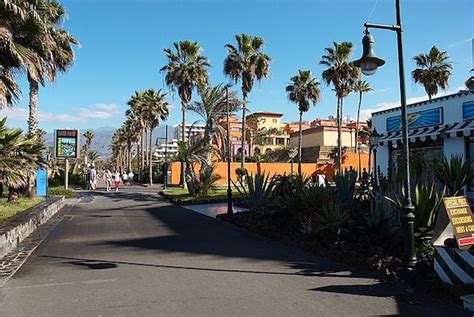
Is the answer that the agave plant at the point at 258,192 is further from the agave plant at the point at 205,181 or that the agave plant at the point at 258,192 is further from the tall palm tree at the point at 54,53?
the tall palm tree at the point at 54,53

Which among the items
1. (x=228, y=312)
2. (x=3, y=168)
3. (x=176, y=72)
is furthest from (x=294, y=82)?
(x=228, y=312)

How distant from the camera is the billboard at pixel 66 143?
28.5 metres

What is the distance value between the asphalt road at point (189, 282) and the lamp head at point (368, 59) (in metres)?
3.25

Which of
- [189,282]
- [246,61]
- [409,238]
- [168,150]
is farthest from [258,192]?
[168,150]

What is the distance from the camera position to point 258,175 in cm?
1417

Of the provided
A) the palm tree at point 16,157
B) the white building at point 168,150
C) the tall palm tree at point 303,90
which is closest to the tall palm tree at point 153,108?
the white building at point 168,150

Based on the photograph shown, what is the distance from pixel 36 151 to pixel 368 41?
43.9 feet

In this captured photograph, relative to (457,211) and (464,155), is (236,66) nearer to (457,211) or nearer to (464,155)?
(464,155)

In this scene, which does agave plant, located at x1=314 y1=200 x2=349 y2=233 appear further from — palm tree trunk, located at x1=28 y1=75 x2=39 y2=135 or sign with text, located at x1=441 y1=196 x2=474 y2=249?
palm tree trunk, located at x1=28 y1=75 x2=39 y2=135

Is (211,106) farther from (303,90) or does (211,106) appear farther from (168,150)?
(168,150)

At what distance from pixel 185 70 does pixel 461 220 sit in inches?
1188

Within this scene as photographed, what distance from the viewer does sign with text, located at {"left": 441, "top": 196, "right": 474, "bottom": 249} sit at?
21.4 ft

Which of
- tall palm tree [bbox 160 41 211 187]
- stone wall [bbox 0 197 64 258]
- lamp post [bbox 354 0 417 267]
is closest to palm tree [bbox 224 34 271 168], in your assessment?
tall palm tree [bbox 160 41 211 187]

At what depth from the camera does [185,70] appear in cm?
3488
